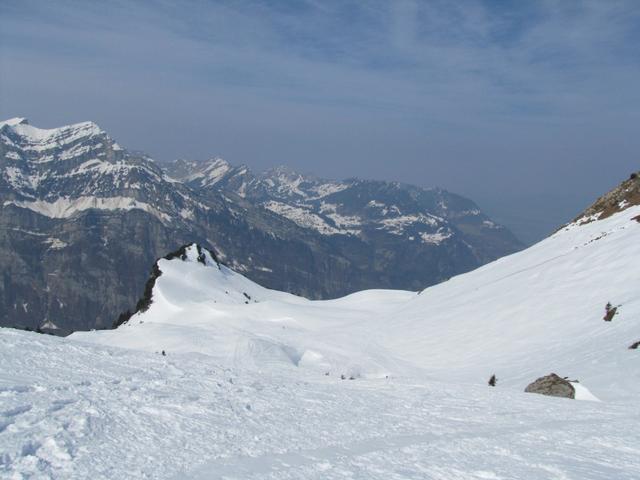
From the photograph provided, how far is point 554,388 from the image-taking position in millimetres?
20047

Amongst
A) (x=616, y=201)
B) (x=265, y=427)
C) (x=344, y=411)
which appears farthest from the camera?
(x=616, y=201)

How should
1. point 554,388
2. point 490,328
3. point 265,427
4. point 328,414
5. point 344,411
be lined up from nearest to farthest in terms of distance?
point 265,427 < point 328,414 < point 344,411 < point 554,388 < point 490,328

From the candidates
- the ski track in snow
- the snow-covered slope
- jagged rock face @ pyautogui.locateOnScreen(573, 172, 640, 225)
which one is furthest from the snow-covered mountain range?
jagged rock face @ pyautogui.locateOnScreen(573, 172, 640, 225)

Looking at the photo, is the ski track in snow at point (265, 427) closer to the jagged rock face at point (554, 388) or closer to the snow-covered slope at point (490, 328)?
the jagged rock face at point (554, 388)

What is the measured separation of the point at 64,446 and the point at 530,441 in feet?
31.0

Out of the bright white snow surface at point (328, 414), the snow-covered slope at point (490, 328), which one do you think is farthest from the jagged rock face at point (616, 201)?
the bright white snow surface at point (328, 414)

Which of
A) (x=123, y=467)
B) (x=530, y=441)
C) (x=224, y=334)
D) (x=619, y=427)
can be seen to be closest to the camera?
(x=123, y=467)

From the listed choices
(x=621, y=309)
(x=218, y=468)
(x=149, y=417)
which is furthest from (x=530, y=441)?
(x=621, y=309)

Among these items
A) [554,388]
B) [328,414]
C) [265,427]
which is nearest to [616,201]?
[554,388]

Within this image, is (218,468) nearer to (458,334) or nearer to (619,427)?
(619,427)

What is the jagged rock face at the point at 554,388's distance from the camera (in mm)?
19875

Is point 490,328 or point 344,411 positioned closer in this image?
point 344,411

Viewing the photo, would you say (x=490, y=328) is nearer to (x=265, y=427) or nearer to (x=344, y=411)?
(x=344, y=411)

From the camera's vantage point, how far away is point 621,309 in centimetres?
2933
